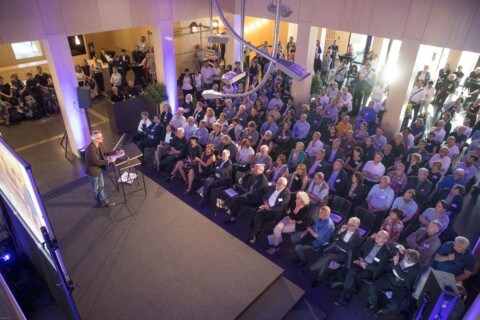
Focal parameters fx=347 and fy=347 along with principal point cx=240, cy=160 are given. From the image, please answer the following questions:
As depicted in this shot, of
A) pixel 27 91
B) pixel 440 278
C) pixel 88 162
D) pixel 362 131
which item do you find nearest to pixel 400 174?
pixel 362 131

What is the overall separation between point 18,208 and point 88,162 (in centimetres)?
199

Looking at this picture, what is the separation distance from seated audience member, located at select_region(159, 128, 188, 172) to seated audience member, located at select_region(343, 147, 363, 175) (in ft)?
11.6

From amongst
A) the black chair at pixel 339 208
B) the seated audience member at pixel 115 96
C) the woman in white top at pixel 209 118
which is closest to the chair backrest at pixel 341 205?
the black chair at pixel 339 208

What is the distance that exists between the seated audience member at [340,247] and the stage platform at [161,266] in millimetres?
466

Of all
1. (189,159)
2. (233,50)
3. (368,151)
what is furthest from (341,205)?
(233,50)

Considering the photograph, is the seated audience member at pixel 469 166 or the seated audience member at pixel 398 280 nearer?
the seated audience member at pixel 398 280

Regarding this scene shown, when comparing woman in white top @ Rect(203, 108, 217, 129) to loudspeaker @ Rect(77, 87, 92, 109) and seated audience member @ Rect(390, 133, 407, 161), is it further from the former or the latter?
seated audience member @ Rect(390, 133, 407, 161)

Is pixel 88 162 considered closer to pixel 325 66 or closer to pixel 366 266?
pixel 366 266

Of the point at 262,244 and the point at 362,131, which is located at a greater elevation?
the point at 362,131

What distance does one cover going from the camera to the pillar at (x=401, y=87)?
26.1ft

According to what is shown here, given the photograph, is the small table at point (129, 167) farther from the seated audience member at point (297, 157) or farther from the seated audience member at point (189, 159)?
the seated audience member at point (297, 157)

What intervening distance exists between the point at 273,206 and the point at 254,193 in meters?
0.45

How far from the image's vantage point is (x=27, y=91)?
1062 centimetres

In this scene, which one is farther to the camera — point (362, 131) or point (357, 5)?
point (357, 5)
